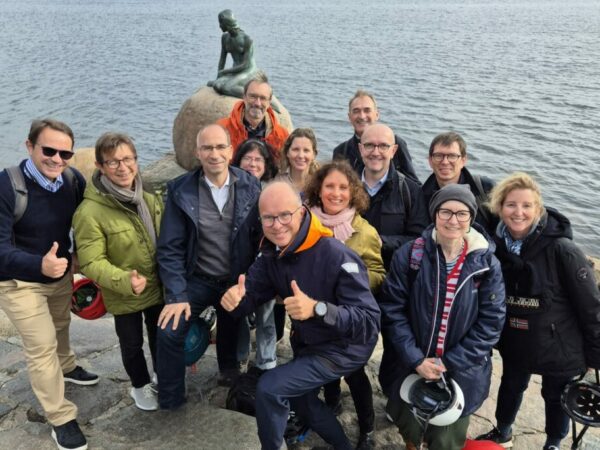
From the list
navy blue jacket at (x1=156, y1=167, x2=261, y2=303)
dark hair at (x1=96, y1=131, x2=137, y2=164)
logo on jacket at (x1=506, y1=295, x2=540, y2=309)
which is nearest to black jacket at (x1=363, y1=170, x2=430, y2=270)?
logo on jacket at (x1=506, y1=295, x2=540, y2=309)

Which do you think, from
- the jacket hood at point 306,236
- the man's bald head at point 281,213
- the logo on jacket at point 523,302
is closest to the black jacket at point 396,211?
the logo on jacket at point 523,302

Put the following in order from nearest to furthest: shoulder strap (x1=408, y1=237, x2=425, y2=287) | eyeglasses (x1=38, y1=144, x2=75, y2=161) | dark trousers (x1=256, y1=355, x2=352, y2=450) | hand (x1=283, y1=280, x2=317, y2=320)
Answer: hand (x1=283, y1=280, x2=317, y2=320), dark trousers (x1=256, y1=355, x2=352, y2=450), shoulder strap (x1=408, y1=237, x2=425, y2=287), eyeglasses (x1=38, y1=144, x2=75, y2=161)

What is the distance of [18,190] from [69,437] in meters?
1.90

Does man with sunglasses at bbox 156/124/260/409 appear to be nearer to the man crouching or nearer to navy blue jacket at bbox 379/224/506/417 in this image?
the man crouching

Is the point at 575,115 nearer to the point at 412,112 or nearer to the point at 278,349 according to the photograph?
the point at 412,112

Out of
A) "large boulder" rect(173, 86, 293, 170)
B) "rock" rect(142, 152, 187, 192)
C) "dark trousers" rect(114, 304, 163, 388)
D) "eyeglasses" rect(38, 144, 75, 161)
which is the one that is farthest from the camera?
"rock" rect(142, 152, 187, 192)

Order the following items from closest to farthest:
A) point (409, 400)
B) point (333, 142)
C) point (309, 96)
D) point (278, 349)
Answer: point (409, 400) → point (278, 349) → point (333, 142) → point (309, 96)

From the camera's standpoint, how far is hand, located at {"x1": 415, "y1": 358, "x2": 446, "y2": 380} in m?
3.72

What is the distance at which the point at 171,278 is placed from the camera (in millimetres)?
4215

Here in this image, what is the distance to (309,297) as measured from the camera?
139 inches

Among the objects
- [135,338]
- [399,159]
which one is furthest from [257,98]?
[135,338]

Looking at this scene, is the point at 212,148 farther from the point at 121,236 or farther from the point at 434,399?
the point at 434,399

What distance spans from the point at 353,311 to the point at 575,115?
18.7 meters

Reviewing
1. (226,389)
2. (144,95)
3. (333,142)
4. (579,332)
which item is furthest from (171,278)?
(144,95)
